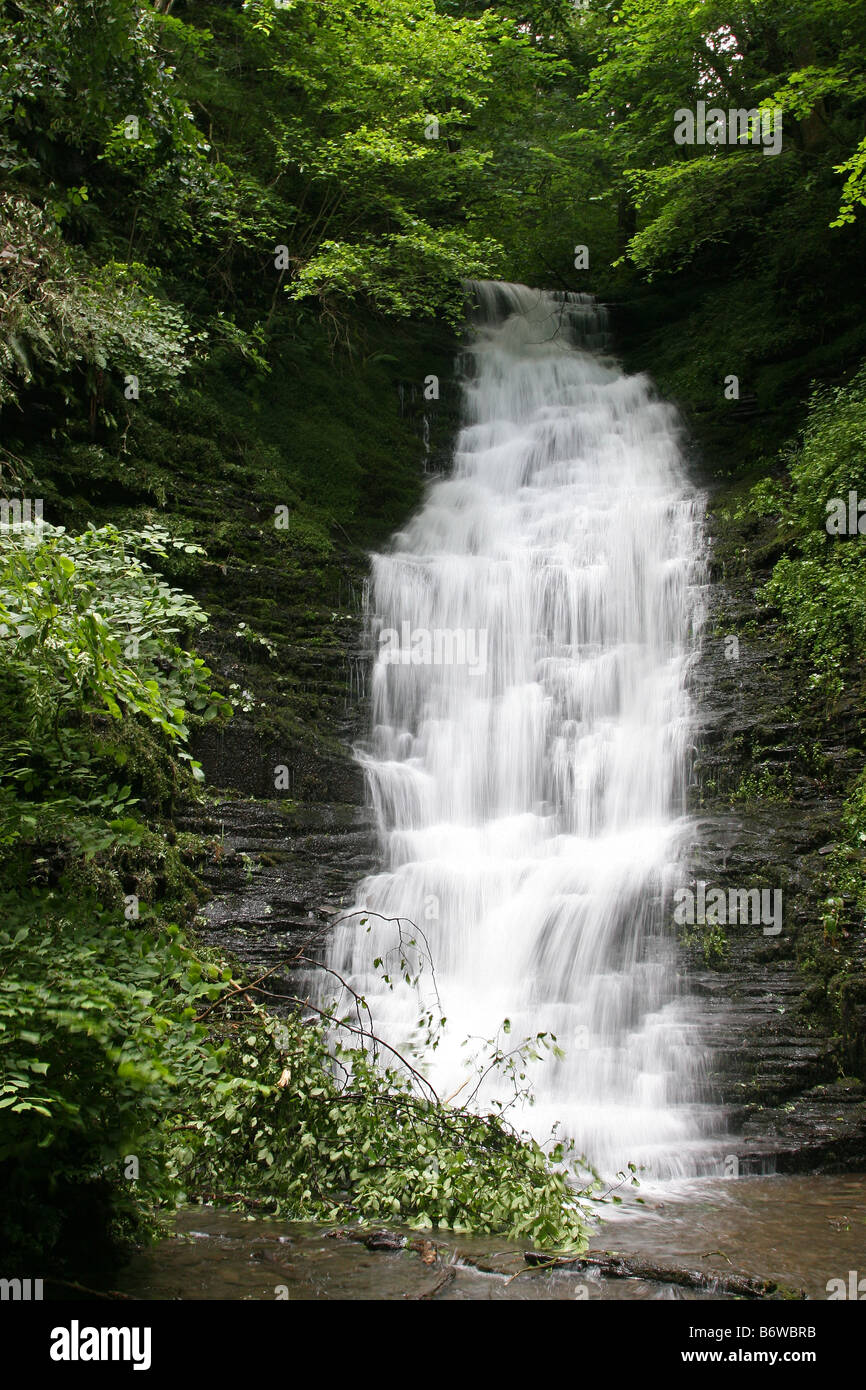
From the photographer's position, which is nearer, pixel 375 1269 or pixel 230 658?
pixel 375 1269

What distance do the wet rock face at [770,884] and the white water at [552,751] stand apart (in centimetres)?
28

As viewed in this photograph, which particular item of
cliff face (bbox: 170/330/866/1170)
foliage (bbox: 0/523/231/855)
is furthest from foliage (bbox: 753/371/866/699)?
foliage (bbox: 0/523/231/855)

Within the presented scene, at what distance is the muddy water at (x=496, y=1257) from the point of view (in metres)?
3.90

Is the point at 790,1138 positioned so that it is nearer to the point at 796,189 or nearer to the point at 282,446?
the point at 282,446

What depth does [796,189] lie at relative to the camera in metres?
15.1

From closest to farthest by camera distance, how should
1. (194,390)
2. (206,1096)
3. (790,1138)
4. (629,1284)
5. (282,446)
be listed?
(629,1284) < (206,1096) < (790,1138) < (194,390) < (282,446)

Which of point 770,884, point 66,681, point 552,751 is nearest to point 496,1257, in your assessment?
point 66,681

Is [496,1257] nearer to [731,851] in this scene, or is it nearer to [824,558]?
[731,851]

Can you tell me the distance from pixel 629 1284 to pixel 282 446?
1162 centimetres

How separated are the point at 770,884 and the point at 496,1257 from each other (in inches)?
176

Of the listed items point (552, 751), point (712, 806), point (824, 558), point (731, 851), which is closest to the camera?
point (731, 851)

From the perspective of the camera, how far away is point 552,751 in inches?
417

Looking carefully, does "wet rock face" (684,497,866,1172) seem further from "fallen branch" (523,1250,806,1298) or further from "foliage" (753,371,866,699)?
"fallen branch" (523,1250,806,1298)

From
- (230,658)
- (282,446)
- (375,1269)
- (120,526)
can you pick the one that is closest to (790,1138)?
(375,1269)
